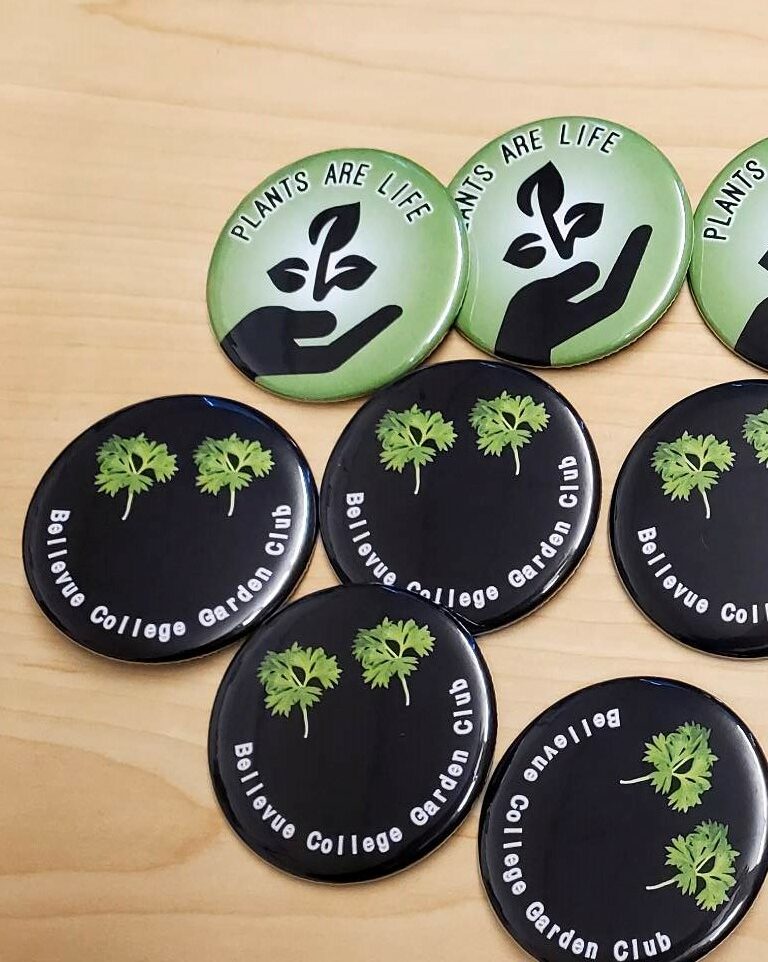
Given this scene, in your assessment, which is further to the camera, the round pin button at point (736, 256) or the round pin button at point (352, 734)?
the round pin button at point (736, 256)

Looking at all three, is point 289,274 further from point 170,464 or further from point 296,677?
point 296,677

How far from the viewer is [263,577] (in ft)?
2.70

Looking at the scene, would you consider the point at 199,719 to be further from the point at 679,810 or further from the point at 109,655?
the point at 679,810

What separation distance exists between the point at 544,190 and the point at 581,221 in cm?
5

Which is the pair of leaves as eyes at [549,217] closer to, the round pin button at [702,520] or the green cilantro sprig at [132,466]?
the round pin button at [702,520]

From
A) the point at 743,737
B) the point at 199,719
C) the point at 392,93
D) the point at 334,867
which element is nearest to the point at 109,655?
the point at 199,719

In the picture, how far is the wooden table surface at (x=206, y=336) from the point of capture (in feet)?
2.44

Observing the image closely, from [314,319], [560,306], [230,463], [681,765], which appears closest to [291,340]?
[314,319]

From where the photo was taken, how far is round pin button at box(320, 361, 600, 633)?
2.59 feet

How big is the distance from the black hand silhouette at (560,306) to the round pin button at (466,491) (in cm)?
3

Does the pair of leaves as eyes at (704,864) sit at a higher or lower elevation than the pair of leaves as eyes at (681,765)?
lower

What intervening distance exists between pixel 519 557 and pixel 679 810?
8.6 inches

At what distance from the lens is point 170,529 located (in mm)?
849

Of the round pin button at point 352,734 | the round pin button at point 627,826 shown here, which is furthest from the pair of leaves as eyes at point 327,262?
the round pin button at point 627,826
